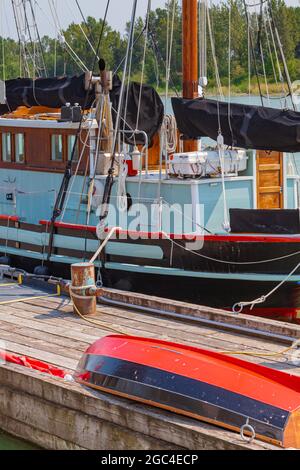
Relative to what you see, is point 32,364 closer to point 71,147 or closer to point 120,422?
point 120,422

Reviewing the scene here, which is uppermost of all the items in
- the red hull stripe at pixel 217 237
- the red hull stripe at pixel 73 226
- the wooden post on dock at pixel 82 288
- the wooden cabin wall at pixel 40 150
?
the wooden cabin wall at pixel 40 150

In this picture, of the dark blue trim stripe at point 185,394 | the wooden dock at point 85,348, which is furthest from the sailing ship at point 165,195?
the dark blue trim stripe at point 185,394

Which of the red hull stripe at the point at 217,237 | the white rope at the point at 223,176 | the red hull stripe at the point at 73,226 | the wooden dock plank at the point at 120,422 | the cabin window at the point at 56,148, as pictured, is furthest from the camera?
the cabin window at the point at 56,148

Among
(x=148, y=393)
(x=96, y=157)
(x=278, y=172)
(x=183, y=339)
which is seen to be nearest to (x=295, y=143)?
(x=278, y=172)

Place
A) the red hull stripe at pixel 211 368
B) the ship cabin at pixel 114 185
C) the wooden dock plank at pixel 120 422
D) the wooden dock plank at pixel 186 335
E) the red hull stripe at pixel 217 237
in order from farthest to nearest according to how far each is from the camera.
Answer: the ship cabin at pixel 114 185
the red hull stripe at pixel 217 237
the wooden dock plank at pixel 186 335
the red hull stripe at pixel 211 368
the wooden dock plank at pixel 120 422

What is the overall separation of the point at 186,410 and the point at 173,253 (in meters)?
6.03

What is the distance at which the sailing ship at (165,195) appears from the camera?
13859 millimetres

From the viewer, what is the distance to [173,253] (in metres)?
14.1

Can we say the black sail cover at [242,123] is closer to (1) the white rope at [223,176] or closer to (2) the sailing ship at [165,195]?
(2) the sailing ship at [165,195]

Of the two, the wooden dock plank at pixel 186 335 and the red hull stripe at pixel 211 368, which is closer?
the red hull stripe at pixel 211 368

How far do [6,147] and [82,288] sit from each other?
6.35 meters

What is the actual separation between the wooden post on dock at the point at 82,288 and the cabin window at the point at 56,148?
4.74 m

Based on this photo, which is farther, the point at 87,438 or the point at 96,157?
the point at 96,157

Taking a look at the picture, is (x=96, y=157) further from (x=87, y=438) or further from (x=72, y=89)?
(x=87, y=438)
